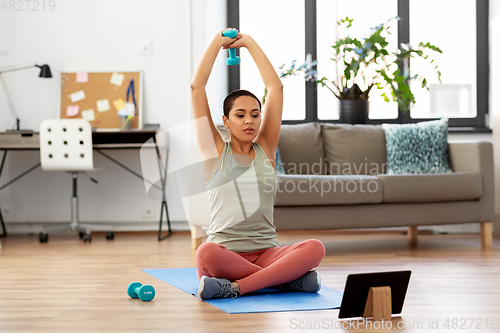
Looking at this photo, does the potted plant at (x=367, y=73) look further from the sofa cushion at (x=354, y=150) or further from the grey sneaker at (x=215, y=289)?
the grey sneaker at (x=215, y=289)

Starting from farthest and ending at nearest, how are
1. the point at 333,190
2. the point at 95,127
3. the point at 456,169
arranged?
1. the point at 95,127
2. the point at 456,169
3. the point at 333,190

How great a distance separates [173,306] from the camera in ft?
5.39

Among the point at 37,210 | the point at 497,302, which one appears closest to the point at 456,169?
the point at 497,302

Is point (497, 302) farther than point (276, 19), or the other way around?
point (276, 19)

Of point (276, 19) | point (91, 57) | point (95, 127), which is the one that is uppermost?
point (276, 19)

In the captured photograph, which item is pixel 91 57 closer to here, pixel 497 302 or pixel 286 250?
pixel 286 250

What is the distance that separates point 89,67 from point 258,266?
2855 millimetres

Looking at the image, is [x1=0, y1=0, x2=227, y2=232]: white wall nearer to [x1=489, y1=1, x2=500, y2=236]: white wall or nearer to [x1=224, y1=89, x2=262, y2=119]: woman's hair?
[x1=489, y1=1, x2=500, y2=236]: white wall

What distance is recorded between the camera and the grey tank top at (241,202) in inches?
69.9

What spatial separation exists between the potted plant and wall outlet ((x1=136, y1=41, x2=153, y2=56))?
1.31m

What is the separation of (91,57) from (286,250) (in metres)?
2.89

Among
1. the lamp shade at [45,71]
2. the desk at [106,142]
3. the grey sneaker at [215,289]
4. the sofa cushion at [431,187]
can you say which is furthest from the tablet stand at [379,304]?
the lamp shade at [45,71]

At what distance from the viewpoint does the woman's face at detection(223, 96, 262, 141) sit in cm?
176

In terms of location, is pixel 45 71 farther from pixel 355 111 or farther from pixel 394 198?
pixel 394 198
